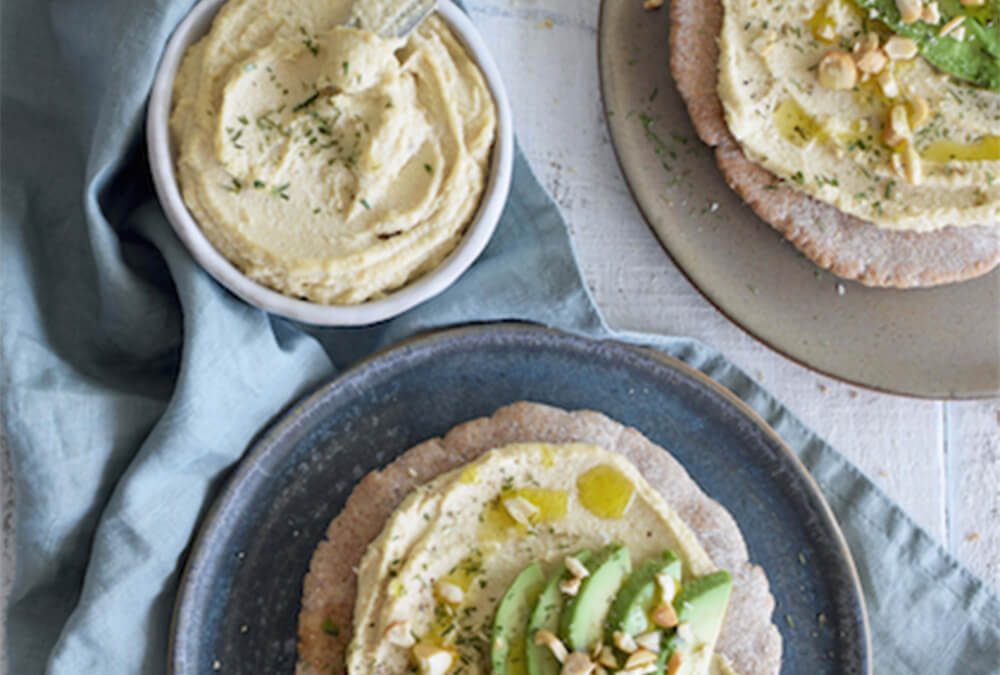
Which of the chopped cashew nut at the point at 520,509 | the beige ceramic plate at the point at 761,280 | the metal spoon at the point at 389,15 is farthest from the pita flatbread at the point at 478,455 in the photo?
the metal spoon at the point at 389,15

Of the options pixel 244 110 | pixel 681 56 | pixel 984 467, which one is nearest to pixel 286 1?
pixel 244 110

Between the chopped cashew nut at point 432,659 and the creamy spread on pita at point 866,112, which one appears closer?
the chopped cashew nut at point 432,659

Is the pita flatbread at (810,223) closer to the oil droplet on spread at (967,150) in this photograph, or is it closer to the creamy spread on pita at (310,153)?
the oil droplet on spread at (967,150)

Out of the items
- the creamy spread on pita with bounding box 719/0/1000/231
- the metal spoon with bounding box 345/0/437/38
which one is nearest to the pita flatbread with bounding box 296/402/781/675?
the creamy spread on pita with bounding box 719/0/1000/231

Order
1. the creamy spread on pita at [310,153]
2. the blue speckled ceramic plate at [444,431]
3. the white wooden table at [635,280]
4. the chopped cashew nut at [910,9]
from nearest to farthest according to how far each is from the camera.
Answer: the creamy spread on pita at [310,153], the blue speckled ceramic plate at [444,431], the chopped cashew nut at [910,9], the white wooden table at [635,280]

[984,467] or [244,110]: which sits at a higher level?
[244,110]

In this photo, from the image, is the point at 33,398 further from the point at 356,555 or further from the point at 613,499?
the point at 613,499

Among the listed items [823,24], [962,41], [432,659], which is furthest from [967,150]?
[432,659]
